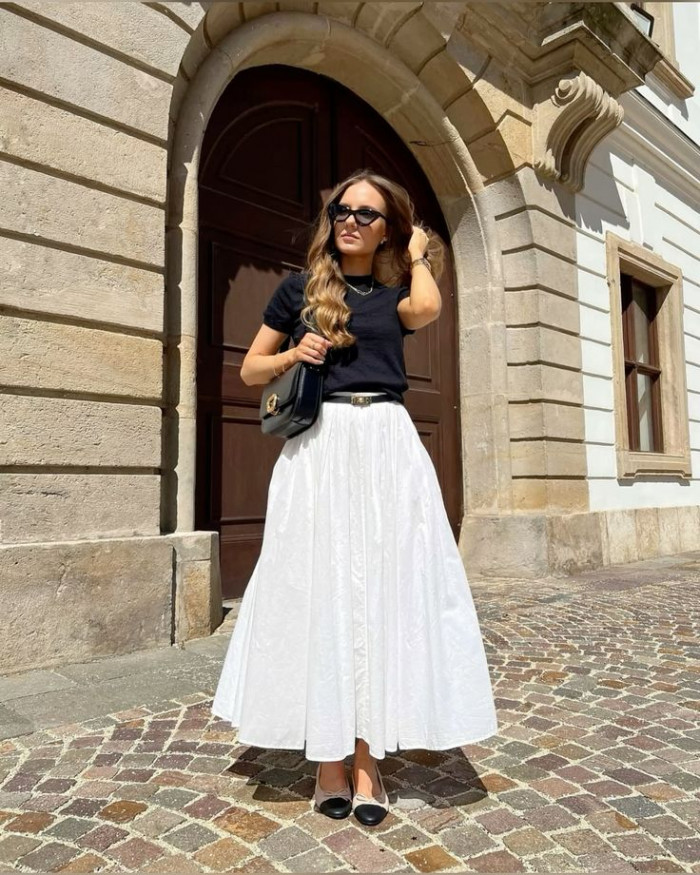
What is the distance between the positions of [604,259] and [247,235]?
4575mm


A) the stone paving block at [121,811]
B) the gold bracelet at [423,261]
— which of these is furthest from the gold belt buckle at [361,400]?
the stone paving block at [121,811]

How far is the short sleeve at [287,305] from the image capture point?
2.14m

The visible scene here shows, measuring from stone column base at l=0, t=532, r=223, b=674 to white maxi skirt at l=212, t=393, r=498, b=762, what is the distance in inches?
69.0

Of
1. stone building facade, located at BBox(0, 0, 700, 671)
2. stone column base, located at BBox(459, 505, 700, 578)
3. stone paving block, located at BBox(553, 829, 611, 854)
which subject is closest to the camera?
stone paving block, located at BBox(553, 829, 611, 854)

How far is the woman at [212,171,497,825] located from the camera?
191 centimetres

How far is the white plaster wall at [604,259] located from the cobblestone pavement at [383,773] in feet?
14.3

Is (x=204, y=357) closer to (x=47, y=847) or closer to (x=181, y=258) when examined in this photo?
(x=181, y=258)

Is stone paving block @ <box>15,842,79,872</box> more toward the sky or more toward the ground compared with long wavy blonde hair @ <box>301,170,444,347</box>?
more toward the ground

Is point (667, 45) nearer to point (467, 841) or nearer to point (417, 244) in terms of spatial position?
point (417, 244)

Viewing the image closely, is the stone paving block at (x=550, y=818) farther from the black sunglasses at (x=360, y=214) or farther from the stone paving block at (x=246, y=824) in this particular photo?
the black sunglasses at (x=360, y=214)

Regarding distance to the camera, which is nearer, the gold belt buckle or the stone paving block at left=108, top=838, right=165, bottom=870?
the stone paving block at left=108, top=838, right=165, bottom=870

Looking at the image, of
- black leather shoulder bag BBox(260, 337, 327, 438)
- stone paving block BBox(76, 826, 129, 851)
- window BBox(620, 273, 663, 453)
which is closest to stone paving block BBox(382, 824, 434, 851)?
stone paving block BBox(76, 826, 129, 851)

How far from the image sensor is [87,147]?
3789 millimetres

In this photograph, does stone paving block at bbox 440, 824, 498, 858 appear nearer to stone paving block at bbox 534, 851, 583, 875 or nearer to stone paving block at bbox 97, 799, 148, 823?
stone paving block at bbox 534, 851, 583, 875
